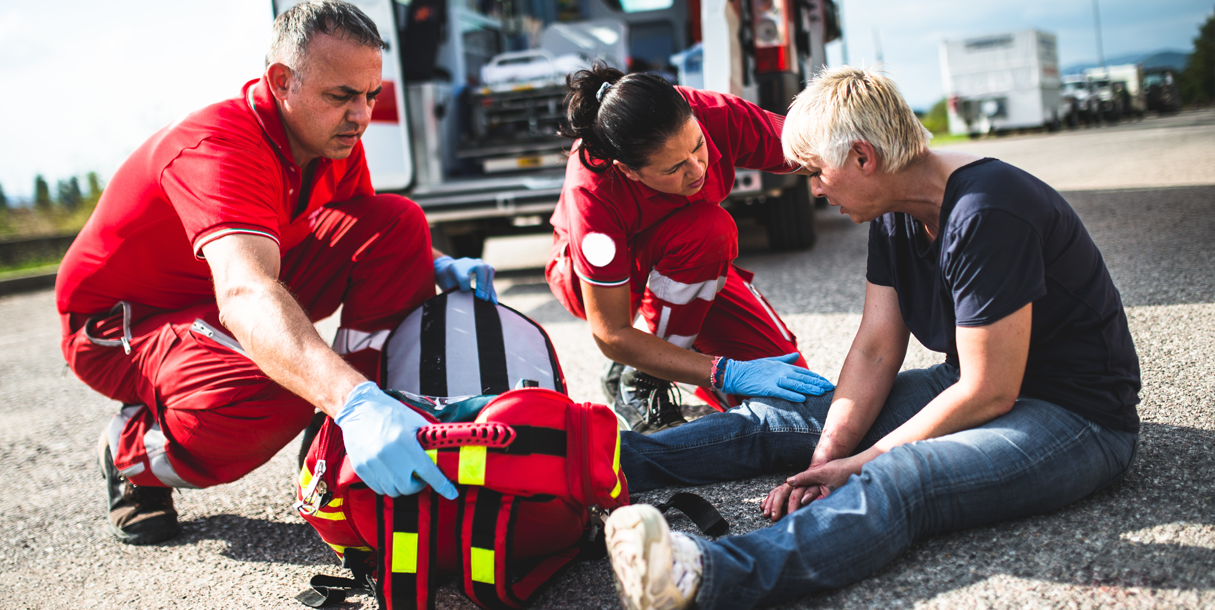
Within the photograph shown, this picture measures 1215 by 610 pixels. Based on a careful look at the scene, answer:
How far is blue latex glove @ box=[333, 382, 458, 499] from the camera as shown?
1420mm

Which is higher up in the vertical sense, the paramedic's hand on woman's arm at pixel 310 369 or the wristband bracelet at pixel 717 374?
the paramedic's hand on woman's arm at pixel 310 369

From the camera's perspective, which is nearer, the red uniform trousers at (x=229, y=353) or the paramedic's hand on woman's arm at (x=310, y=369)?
the paramedic's hand on woman's arm at (x=310, y=369)

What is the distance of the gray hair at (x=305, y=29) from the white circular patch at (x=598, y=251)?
0.76m

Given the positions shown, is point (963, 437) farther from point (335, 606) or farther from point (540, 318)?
point (540, 318)

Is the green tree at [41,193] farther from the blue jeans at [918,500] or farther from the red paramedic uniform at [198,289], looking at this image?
the blue jeans at [918,500]

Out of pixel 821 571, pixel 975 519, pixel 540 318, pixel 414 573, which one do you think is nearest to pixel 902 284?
pixel 975 519

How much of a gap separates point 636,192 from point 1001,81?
825 inches

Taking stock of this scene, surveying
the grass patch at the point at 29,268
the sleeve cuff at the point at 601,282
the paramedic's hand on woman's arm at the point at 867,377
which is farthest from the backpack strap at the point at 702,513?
the grass patch at the point at 29,268

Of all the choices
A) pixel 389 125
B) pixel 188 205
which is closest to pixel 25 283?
pixel 389 125

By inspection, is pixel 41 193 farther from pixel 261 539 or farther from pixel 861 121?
pixel 861 121

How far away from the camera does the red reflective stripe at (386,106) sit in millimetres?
4488

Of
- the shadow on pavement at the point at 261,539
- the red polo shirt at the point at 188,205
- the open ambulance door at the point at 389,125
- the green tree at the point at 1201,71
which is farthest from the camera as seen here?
the green tree at the point at 1201,71

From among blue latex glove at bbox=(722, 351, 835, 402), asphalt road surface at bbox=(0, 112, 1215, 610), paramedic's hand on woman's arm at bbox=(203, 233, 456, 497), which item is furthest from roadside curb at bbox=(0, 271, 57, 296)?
blue latex glove at bbox=(722, 351, 835, 402)

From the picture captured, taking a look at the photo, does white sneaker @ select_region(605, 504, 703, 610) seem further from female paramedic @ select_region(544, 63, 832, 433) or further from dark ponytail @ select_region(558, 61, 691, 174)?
dark ponytail @ select_region(558, 61, 691, 174)
